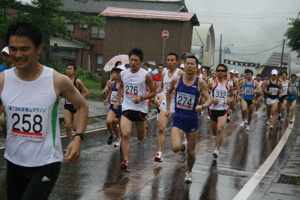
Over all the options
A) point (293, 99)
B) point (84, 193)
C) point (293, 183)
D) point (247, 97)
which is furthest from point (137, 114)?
point (293, 99)

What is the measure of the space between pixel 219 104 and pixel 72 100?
6.72m

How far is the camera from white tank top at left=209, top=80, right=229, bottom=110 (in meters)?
9.69

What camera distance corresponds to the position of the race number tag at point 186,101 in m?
6.93

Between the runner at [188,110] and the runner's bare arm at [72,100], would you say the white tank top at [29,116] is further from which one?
the runner at [188,110]

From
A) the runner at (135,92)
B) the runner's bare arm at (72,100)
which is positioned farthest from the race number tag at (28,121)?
the runner at (135,92)

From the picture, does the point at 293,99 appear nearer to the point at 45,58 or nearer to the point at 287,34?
the point at 45,58

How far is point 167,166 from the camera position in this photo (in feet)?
26.4

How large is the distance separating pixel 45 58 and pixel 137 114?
18591mm

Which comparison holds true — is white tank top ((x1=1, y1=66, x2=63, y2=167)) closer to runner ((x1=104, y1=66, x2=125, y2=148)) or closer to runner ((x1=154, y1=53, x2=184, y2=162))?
runner ((x1=154, y1=53, x2=184, y2=162))

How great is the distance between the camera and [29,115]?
10.4ft

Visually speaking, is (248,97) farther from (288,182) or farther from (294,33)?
(294,33)

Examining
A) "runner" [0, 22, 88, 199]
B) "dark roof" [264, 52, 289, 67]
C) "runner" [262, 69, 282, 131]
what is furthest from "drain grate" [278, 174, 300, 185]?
"dark roof" [264, 52, 289, 67]

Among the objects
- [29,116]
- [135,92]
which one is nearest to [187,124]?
[135,92]

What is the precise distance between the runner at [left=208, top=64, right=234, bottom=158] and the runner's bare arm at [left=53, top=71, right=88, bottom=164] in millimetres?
6097
